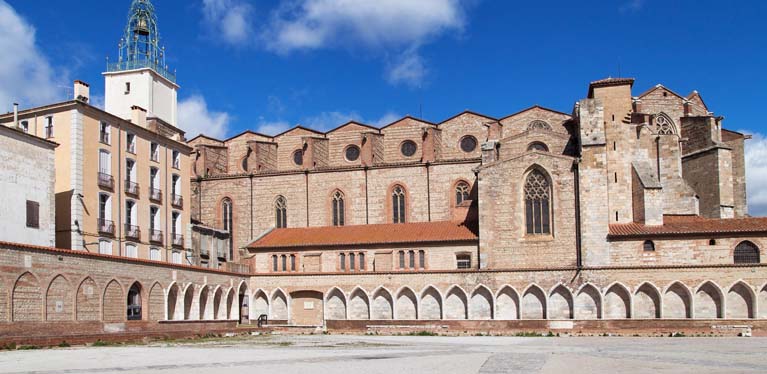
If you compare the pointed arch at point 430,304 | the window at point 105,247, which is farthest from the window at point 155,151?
the pointed arch at point 430,304

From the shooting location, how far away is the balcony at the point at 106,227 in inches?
1770

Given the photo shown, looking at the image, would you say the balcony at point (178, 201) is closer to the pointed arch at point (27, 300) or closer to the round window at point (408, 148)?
the round window at point (408, 148)

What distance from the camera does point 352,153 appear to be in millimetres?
63094

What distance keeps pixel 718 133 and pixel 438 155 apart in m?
18.7

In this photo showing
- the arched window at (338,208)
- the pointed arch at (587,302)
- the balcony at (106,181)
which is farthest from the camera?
the arched window at (338,208)

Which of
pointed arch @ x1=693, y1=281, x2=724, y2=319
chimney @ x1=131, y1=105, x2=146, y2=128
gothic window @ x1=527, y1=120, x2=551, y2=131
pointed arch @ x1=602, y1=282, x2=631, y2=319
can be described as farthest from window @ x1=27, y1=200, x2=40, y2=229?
pointed arch @ x1=693, y1=281, x2=724, y2=319

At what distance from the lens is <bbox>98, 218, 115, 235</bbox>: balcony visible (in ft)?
148

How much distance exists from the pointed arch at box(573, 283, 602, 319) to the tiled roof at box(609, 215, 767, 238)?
330 centimetres

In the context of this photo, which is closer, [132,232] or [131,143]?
[132,232]

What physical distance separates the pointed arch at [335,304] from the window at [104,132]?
16329mm

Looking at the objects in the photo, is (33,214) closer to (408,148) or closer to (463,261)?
(463,261)

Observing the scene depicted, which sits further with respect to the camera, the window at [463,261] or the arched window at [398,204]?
the arched window at [398,204]

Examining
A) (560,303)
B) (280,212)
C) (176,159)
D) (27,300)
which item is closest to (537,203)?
(560,303)

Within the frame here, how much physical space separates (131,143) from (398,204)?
19316mm
